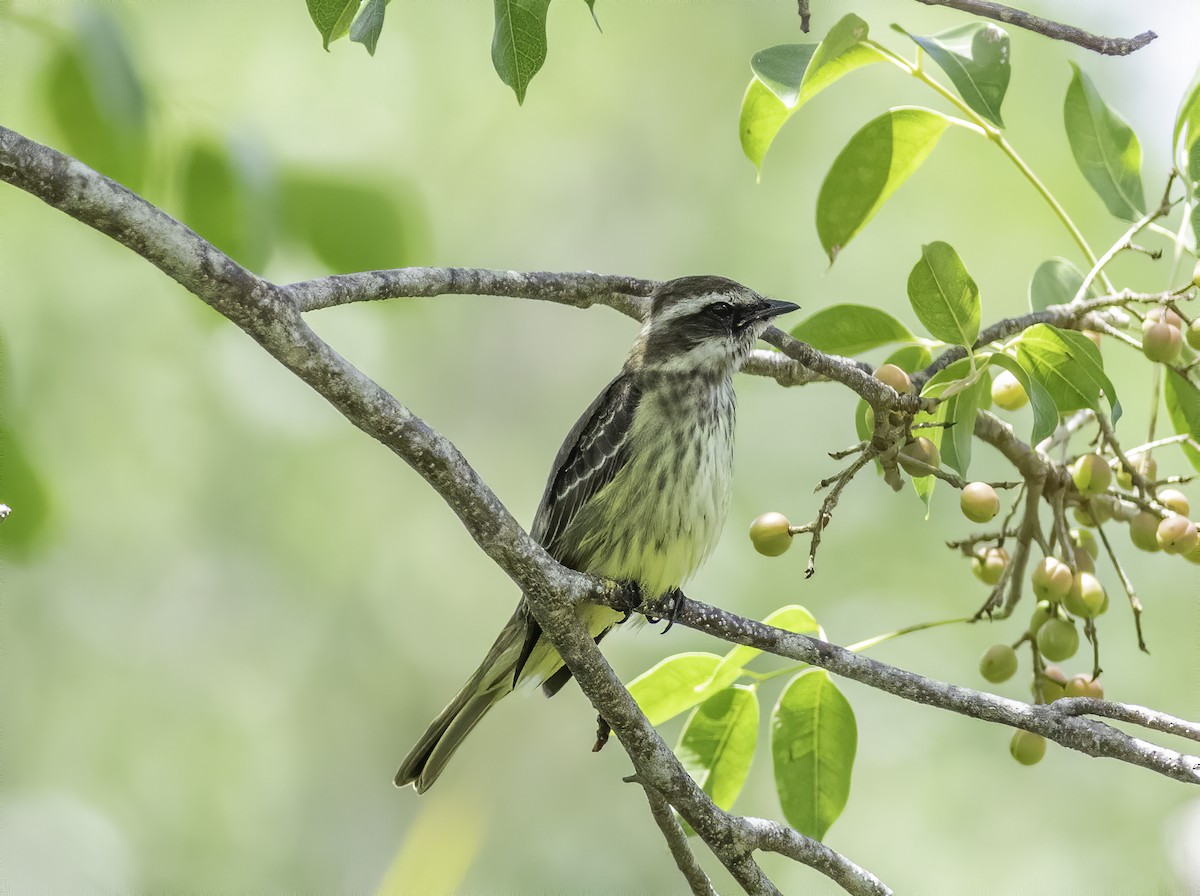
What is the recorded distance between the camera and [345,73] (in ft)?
34.3

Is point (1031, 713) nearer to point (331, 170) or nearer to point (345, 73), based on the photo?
point (331, 170)

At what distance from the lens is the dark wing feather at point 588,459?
456 cm

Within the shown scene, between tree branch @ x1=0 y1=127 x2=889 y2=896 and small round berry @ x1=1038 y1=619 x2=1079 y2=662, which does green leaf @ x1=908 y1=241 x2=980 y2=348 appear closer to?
small round berry @ x1=1038 y1=619 x2=1079 y2=662

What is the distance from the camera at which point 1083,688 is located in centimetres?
364

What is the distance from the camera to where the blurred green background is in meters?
8.70

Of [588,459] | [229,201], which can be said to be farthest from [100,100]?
[588,459]

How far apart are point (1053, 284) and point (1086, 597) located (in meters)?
1.15

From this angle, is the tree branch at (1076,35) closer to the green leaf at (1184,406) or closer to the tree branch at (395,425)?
the green leaf at (1184,406)

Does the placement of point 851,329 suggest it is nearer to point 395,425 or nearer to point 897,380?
point 897,380

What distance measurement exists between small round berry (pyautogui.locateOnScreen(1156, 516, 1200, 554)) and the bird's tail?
234 cm

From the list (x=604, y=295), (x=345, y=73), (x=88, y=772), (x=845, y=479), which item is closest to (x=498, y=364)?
(x=345, y=73)

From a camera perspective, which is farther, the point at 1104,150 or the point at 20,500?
the point at 20,500

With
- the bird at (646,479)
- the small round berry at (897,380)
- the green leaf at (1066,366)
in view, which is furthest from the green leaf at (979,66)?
the bird at (646,479)

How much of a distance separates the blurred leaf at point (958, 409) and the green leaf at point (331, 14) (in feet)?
5.95
